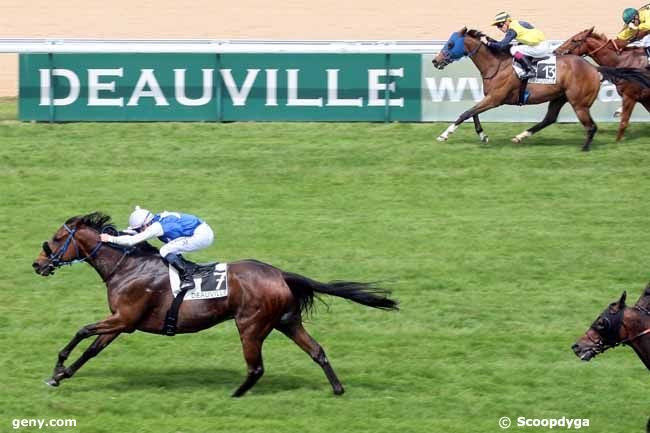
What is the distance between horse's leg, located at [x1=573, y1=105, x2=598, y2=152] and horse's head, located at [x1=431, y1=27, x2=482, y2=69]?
68.4 inches

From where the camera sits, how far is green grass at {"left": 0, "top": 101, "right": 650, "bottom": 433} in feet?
35.0

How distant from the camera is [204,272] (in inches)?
425

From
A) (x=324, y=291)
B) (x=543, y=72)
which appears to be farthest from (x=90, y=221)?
(x=543, y=72)

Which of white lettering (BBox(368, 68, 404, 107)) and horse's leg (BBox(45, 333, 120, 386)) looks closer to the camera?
horse's leg (BBox(45, 333, 120, 386))

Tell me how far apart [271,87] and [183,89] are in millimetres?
1355

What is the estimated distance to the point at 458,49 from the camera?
1898 centimetres

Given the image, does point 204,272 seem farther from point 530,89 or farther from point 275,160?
point 530,89

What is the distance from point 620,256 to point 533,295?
70.6 inches

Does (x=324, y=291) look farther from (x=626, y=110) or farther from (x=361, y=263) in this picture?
(x=626, y=110)

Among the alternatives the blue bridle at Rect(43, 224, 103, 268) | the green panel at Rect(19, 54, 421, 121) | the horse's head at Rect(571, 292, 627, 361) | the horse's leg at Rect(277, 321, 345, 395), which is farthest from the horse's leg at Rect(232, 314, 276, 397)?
the green panel at Rect(19, 54, 421, 121)

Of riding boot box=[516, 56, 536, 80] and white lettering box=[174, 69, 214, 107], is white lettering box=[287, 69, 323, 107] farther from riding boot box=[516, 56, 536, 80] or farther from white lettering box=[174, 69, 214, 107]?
riding boot box=[516, 56, 536, 80]

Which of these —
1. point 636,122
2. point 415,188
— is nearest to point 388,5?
point 636,122
